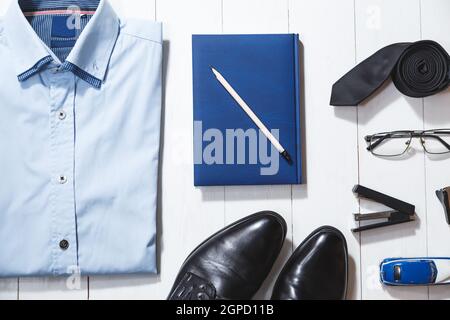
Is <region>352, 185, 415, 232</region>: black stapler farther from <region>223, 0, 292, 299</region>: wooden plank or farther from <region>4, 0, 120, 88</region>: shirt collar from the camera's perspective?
<region>4, 0, 120, 88</region>: shirt collar

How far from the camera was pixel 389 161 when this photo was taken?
2.56ft

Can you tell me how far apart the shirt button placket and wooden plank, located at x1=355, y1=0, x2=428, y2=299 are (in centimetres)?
55

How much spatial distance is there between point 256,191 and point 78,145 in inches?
13.7

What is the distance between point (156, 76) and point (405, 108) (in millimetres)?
497

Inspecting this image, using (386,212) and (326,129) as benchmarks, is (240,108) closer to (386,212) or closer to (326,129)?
(326,129)

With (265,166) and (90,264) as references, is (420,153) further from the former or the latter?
(90,264)

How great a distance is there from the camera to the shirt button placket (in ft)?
2.32

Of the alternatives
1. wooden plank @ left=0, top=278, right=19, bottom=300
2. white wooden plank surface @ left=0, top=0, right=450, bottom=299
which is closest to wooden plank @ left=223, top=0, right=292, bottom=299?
white wooden plank surface @ left=0, top=0, right=450, bottom=299

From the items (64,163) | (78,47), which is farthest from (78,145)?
(78,47)

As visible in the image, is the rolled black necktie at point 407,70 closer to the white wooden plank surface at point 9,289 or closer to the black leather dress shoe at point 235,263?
the black leather dress shoe at point 235,263

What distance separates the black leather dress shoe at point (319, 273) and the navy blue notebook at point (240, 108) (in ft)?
0.47

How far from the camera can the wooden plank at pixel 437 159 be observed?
0.78m

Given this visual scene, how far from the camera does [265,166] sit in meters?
0.75
